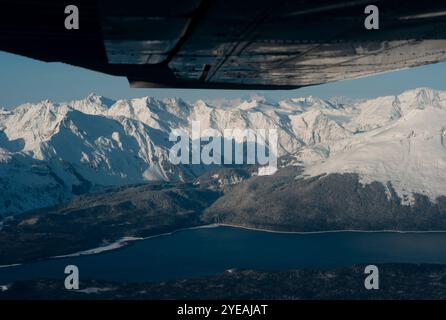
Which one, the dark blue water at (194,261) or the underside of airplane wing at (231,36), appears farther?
the dark blue water at (194,261)

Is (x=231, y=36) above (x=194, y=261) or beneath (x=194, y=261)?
above

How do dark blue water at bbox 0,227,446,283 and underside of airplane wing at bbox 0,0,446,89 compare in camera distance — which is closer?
underside of airplane wing at bbox 0,0,446,89

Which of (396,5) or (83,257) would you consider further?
(83,257)

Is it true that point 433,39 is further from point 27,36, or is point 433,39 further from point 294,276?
point 294,276

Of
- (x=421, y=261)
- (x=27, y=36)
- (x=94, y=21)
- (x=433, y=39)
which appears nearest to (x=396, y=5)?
(x=433, y=39)

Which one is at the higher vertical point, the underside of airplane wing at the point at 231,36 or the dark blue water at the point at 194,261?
the underside of airplane wing at the point at 231,36

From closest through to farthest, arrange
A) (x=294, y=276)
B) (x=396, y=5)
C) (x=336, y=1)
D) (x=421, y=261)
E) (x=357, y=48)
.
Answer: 1. (x=336, y=1)
2. (x=396, y=5)
3. (x=357, y=48)
4. (x=294, y=276)
5. (x=421, y=261)
